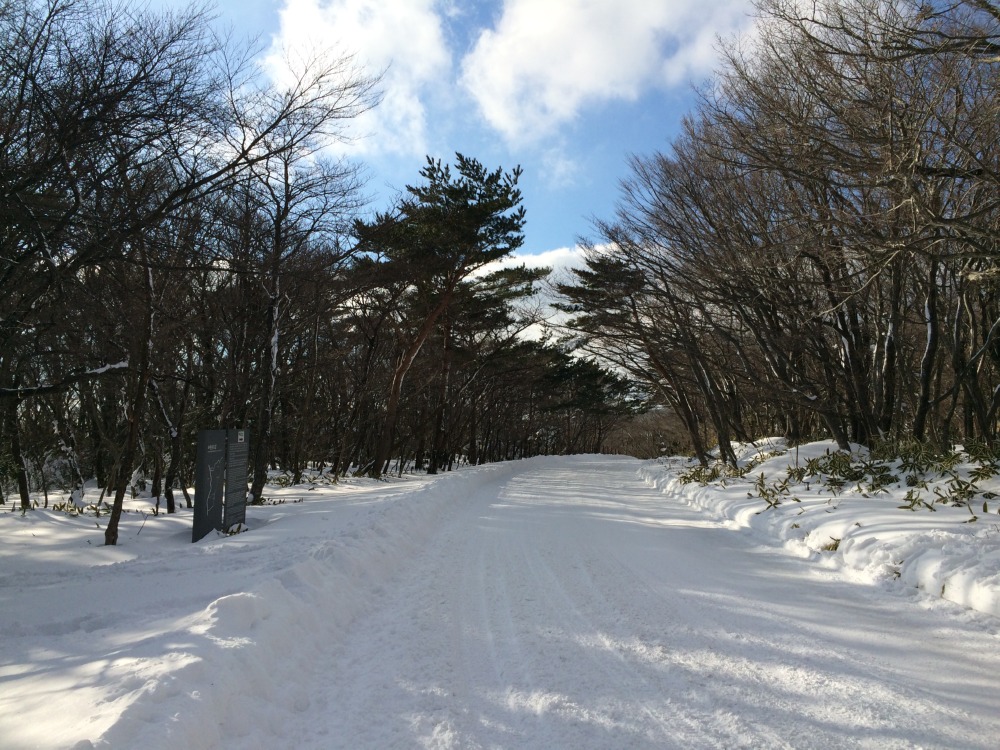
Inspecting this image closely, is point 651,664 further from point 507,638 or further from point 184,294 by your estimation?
A: point 184,294

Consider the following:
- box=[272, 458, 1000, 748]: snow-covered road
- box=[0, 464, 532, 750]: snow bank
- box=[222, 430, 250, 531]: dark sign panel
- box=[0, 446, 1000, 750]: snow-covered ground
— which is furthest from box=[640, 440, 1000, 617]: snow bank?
box=[222, 430, 250, 531]: dark sign panel

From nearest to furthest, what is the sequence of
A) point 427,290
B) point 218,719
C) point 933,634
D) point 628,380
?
point 218,719 < point 933,634 < point 427,290 < point 628,380

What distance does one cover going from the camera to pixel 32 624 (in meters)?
4.45

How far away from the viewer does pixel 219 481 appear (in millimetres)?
8492

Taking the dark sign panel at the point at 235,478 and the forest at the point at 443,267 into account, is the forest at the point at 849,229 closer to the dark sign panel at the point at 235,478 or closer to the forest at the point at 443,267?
the forest at the point at 443,267

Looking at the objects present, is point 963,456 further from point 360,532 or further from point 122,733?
point 122,733

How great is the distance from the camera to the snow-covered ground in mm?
3010

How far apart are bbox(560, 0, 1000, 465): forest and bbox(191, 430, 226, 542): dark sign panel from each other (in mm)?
7743

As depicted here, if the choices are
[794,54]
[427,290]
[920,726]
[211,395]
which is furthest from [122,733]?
[427,290]

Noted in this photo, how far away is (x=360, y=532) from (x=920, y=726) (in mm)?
5774

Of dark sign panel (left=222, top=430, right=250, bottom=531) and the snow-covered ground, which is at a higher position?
dark sign panel (left=222, top=430, right=250, bottom=531)

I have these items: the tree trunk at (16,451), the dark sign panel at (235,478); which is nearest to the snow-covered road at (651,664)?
the dark sign panel at (235,478)

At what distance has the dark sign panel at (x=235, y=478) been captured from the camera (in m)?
8.67

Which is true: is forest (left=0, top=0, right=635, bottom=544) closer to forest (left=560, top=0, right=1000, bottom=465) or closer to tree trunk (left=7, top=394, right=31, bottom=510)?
tree trunk (left=7, top=394, right=31, bottom=510)
